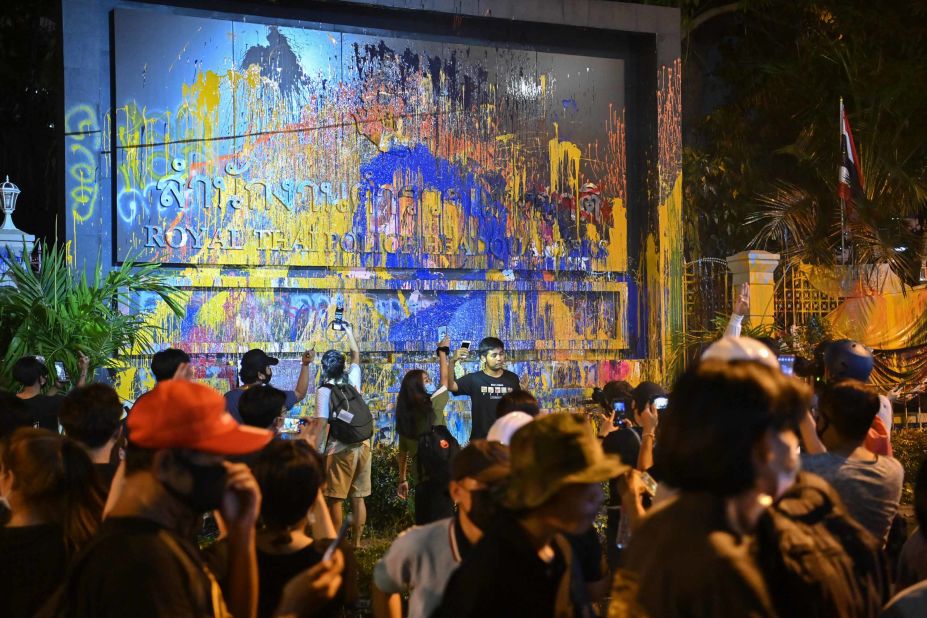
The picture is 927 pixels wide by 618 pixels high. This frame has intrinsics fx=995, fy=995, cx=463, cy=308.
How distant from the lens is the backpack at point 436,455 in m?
6.41

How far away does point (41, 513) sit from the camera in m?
3.27

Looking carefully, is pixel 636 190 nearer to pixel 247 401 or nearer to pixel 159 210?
pixel 159 210

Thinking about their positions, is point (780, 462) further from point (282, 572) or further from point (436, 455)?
point (436, 455)

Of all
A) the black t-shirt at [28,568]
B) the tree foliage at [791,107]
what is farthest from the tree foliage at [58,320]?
the tree foliage at [791,107]

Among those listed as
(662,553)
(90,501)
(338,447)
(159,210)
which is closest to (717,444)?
(662,553)

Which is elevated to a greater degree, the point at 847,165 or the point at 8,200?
the point at 847,165

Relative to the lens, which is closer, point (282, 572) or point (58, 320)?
point (282, 572)

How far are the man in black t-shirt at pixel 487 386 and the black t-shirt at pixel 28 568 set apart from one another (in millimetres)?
5353

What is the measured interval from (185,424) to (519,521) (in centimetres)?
93

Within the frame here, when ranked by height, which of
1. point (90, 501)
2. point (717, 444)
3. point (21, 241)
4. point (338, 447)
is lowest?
point (338, 447)

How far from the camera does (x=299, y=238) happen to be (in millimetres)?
12969

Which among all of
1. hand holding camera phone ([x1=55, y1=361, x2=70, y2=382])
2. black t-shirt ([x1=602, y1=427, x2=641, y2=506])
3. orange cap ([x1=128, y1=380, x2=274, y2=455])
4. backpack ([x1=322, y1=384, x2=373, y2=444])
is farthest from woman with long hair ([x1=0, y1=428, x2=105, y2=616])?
hand holding camera phone ([x1=55, y1=361, x2=70, y2=382])

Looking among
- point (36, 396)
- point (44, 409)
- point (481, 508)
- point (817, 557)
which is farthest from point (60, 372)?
point (817, 557)

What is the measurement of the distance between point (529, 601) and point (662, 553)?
0.54 m
